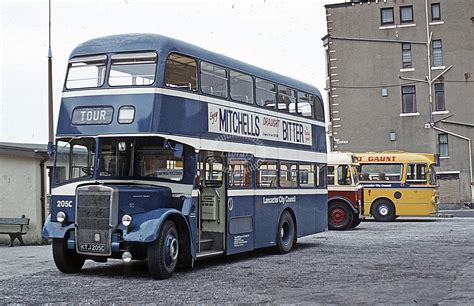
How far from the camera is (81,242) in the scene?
12.8 metres

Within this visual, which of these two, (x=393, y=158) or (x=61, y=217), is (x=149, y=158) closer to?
(x=61, y=217)

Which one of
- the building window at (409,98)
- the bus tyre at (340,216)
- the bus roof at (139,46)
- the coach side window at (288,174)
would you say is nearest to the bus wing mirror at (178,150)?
the bus roof at (139,46)

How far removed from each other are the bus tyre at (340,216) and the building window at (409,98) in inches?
814

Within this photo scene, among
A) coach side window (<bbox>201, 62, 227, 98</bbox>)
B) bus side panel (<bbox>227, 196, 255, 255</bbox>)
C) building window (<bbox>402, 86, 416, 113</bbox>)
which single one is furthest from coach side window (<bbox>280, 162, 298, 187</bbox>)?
building window (<bbox>402, 86, 416, 113</bbox>)

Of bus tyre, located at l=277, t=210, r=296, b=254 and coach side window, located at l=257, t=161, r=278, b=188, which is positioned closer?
coach side window, located at l=257, t=161, r=278, b=188

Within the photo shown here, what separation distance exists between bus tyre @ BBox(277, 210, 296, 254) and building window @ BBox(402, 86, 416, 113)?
28741 mm

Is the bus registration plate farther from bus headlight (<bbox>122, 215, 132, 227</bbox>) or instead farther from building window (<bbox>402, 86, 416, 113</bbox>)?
building window (<bbox>402, 86, 416, 113</bbox>)

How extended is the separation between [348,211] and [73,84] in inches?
581

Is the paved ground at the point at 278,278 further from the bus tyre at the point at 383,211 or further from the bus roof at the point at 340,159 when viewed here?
the bus tyre at the point at 383,211

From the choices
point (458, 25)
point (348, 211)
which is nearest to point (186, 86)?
point (348, 211)

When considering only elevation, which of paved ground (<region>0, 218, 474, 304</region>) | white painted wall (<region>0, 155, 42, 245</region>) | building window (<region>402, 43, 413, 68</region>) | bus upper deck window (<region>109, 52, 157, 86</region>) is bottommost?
paved ground (<region>0, 218, 474, 304</region>)

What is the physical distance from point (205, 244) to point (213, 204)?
85 centimetres

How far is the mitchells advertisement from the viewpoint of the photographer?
14773 mm

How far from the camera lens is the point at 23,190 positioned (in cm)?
2075
